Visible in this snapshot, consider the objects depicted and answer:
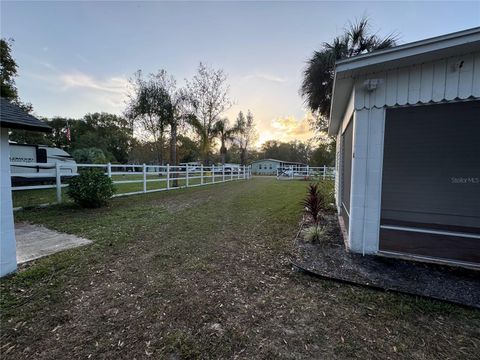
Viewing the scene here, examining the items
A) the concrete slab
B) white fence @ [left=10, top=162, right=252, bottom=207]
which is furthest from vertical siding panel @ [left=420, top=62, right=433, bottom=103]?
white fence @ [left=10, top=162, right=252, bottom=207]

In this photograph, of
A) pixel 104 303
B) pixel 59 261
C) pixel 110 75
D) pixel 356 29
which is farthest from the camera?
pixel 110 75

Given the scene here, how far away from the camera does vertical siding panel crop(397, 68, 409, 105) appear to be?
3115 millimetres

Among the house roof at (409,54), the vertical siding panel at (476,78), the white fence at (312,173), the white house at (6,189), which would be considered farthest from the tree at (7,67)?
the white fence at (312,173)

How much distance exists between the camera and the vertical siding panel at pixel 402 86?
3.12m

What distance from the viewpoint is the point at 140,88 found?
13.7m

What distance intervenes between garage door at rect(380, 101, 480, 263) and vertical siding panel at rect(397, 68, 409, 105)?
13 cm

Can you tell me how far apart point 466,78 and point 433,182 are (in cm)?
136

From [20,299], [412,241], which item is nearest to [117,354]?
[20,299]

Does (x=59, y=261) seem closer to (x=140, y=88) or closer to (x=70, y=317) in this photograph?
(x=70, y=317)

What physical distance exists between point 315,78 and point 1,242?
1151 centimetres

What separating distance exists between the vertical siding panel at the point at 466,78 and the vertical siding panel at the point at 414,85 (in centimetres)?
42

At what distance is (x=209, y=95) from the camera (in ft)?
58.3

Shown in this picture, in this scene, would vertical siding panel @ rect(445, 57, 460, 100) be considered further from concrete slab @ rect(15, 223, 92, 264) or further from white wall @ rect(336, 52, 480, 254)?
concrete slab @ rect(15, 223, 92, 264)

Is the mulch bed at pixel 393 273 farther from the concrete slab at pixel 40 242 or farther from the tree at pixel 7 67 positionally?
the tree at pixel 7 67
